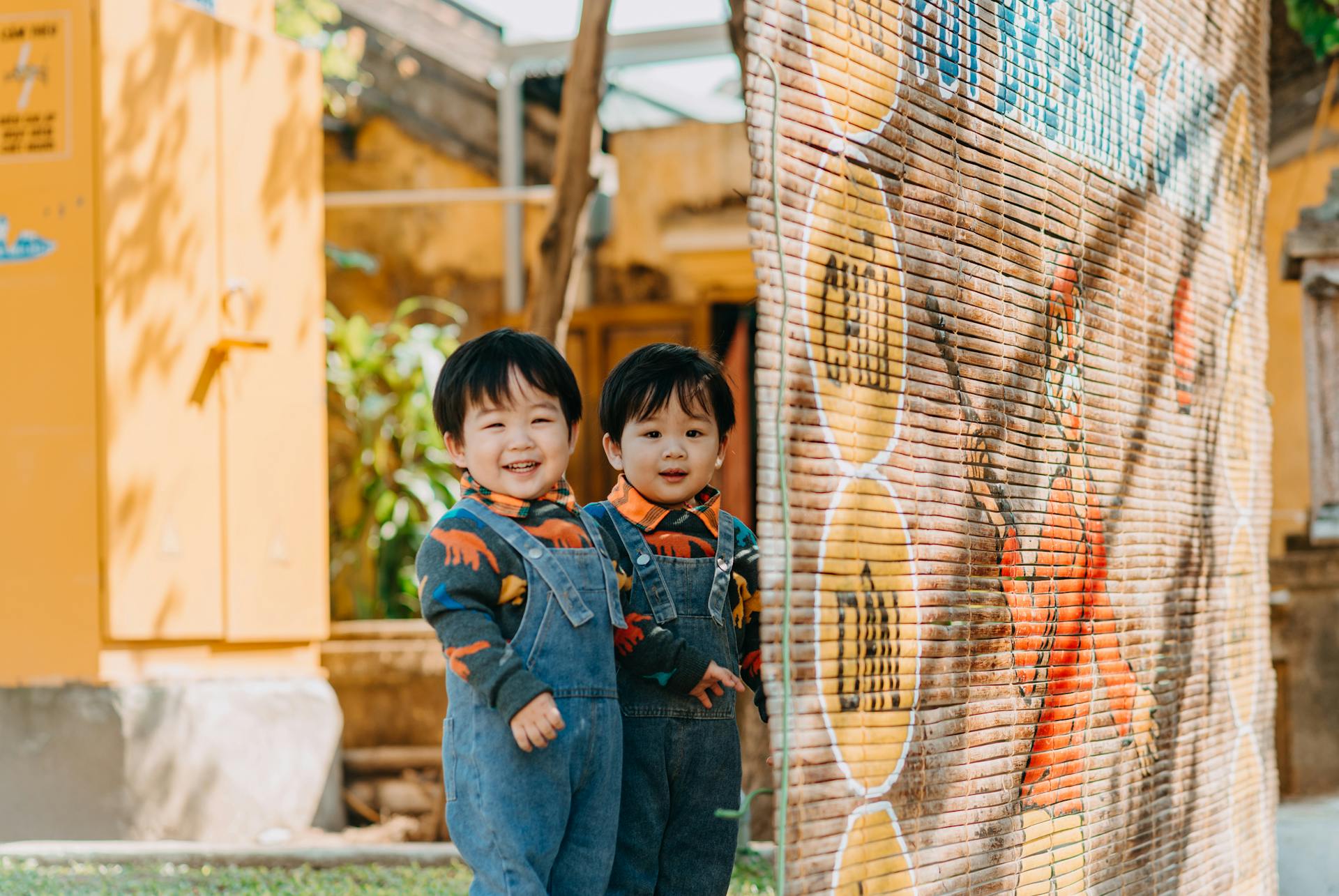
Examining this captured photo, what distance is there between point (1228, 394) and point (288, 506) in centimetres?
385

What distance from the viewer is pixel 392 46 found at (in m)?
9.87

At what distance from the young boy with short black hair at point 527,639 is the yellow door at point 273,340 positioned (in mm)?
3553

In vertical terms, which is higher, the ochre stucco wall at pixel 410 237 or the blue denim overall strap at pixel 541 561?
the ochre stucco wall at pixel 410 237

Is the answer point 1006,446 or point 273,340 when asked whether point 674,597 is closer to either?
point 1006,446

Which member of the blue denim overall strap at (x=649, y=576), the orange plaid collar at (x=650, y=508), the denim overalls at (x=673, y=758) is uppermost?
the orange plaid collar at (x=650, y=508)

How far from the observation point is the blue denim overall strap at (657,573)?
2.79 meters

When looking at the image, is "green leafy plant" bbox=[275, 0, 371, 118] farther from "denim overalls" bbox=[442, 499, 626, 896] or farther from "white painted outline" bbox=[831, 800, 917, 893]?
"white painted outline" bbox=[831, 800, 917, 893]

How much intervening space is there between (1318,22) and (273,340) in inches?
170

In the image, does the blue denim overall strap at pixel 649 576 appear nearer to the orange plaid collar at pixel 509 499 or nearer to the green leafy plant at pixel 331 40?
the orange plaid collar at pixel 509 499

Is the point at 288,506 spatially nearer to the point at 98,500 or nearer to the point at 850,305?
the point at 98,500

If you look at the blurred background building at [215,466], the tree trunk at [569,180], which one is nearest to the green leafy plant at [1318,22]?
the blurred background building at [215,466]

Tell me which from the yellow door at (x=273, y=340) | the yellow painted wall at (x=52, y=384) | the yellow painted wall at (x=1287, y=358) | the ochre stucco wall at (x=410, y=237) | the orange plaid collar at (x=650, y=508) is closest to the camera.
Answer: the orange plaid collar at (x=650, y=508)

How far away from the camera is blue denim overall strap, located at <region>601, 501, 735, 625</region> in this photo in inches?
110

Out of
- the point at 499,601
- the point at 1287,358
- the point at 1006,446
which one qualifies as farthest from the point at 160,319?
the point at 1287,358
